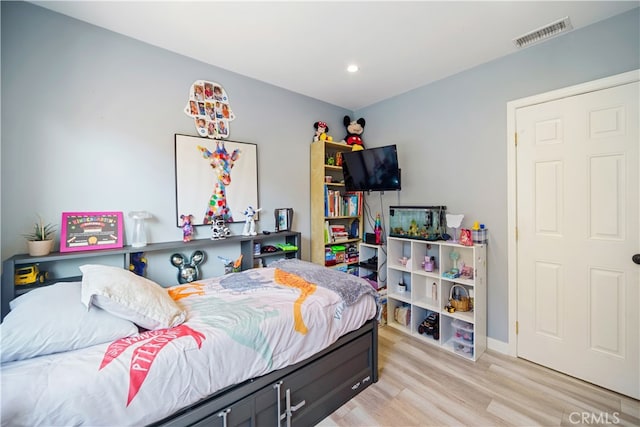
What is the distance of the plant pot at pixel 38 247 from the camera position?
1.60m

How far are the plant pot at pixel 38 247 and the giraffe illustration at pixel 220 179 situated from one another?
3.28ft

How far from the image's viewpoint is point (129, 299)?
49.4 inches

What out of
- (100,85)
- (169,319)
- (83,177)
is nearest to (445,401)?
(169,319)

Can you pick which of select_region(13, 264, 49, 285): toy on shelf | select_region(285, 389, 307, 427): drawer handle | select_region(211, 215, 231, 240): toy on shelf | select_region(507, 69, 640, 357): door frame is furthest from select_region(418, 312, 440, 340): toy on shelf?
select_region(13, 264, 49, 285): toy on shelf

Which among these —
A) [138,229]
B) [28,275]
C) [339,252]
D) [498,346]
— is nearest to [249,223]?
[138,229]

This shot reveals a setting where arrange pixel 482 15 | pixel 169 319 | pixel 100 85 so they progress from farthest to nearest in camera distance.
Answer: pixel 100 85, pixel 482 15, pixel 169 319

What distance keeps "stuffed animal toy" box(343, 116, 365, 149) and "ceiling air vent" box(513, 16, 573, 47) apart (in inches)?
68.7

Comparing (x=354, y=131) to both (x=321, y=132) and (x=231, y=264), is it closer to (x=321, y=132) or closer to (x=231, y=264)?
(x=321, y=132)

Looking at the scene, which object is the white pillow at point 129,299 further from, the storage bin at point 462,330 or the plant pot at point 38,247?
the storage bin at point 462,330

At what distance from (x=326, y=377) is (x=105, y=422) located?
3.70ft

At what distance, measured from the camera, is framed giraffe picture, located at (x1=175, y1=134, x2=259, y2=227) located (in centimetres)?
226

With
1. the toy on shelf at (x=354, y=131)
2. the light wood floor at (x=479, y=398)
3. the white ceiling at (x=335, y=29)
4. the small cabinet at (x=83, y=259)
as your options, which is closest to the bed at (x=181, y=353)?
the light wood floor at (x=479, y=398)

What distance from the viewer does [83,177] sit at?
1.85m

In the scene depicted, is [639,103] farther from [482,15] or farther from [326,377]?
[326,377]
